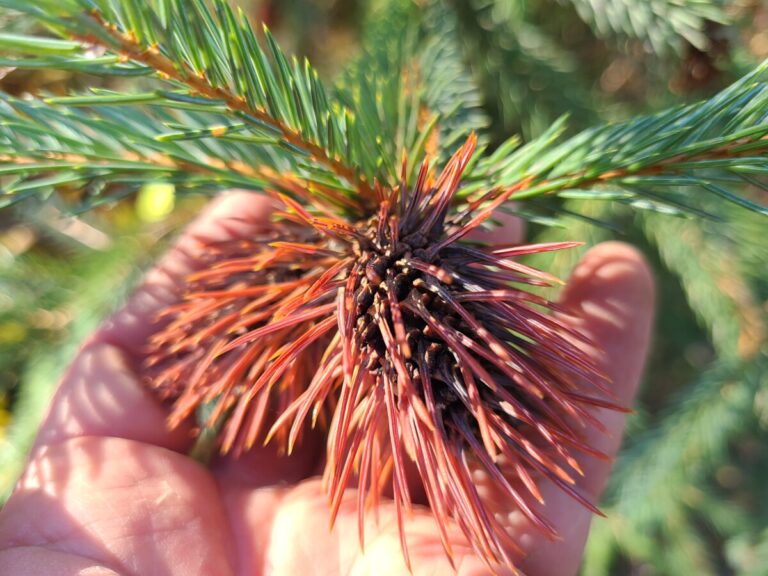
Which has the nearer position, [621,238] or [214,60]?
[214,60]

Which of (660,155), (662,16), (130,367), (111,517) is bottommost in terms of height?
(111,517)

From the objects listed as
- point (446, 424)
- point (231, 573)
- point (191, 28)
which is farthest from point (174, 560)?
point (191, 28)

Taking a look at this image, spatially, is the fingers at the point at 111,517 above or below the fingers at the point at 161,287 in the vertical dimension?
below

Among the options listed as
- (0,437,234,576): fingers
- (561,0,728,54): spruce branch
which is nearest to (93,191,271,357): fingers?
(0,437,234,576): fingers

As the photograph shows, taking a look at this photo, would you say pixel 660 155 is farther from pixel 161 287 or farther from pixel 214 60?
pixel 161 287

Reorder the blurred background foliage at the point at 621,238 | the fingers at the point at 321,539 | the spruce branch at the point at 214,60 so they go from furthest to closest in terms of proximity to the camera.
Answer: the blurred background foliage at the point at 621,238 < the fingers at the point at 321,539 < the spruce branch at the point at 214,60

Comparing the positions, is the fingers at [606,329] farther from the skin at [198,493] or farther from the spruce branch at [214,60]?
the spruce branch at [214,60]

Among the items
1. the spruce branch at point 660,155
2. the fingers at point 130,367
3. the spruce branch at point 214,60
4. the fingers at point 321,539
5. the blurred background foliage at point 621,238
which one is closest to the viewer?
the spruce branch at point 214,60

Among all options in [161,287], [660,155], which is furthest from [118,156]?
[660,155]

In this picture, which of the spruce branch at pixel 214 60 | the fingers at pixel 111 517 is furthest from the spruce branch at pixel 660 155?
the fingers at pixel 111 517
